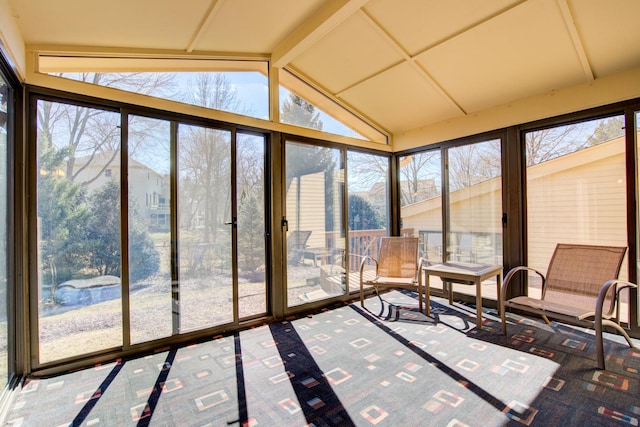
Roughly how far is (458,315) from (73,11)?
4582 mm

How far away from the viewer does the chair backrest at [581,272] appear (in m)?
3.04

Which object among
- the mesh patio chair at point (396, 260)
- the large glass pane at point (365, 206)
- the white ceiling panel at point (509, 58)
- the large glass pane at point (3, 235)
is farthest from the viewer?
the large glass pane at point (365, 206)

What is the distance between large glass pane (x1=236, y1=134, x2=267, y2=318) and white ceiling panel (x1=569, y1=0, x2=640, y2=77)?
314 centimetres

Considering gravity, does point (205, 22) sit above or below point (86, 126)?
above

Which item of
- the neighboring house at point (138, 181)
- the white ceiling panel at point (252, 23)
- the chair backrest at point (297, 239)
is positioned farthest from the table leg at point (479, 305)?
the neighboring house at point (138, 181)

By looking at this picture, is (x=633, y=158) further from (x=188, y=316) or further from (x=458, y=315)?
(x=188, y=316)

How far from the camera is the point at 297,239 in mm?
4094

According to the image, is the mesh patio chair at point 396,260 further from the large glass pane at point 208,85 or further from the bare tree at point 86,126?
the bare tree at point 86,126

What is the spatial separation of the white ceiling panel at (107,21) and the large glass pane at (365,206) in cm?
273

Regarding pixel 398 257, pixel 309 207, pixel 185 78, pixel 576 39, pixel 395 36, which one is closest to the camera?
pixel 576 39

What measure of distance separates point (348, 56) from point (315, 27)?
0.74 m

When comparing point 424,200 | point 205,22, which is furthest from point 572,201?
point 205,22

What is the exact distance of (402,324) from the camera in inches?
142

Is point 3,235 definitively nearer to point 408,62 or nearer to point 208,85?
point 208,85
